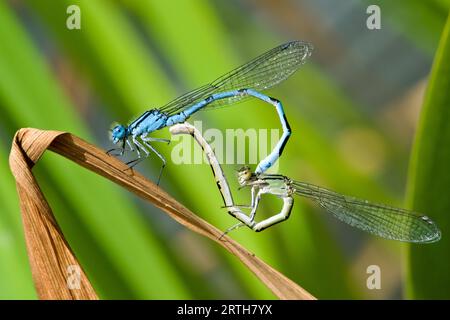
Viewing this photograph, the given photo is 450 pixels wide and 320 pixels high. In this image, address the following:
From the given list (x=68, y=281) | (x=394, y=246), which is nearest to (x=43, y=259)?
(x=68, y=281)

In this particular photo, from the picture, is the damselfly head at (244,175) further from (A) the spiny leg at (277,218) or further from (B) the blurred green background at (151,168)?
(B) the blurred green background at (151,168)

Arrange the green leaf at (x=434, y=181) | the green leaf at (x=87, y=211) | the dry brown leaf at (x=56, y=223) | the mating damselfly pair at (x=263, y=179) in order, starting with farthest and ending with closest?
the green leaf at (x=87, y=211), the mating damselfly pair at (x=263, y=179), the green leaf at (x=434, y=181), the dry brown leaf at (x=56, y=223)

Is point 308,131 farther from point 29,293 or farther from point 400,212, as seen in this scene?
point 29,293

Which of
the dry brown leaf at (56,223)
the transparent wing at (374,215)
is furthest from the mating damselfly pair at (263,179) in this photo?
the dry brown leaf at (56,223)

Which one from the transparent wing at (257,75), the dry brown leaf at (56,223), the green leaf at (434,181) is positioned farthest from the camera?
the transparent wing at (257,75)

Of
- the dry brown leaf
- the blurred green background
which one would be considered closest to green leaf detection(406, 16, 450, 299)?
the blurred green background

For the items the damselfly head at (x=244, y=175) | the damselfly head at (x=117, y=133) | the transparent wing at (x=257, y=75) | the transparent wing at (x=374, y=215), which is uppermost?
the transparent wing at (x=257, y=75)

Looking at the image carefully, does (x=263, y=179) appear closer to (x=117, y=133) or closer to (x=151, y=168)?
(x=117, y=133)
